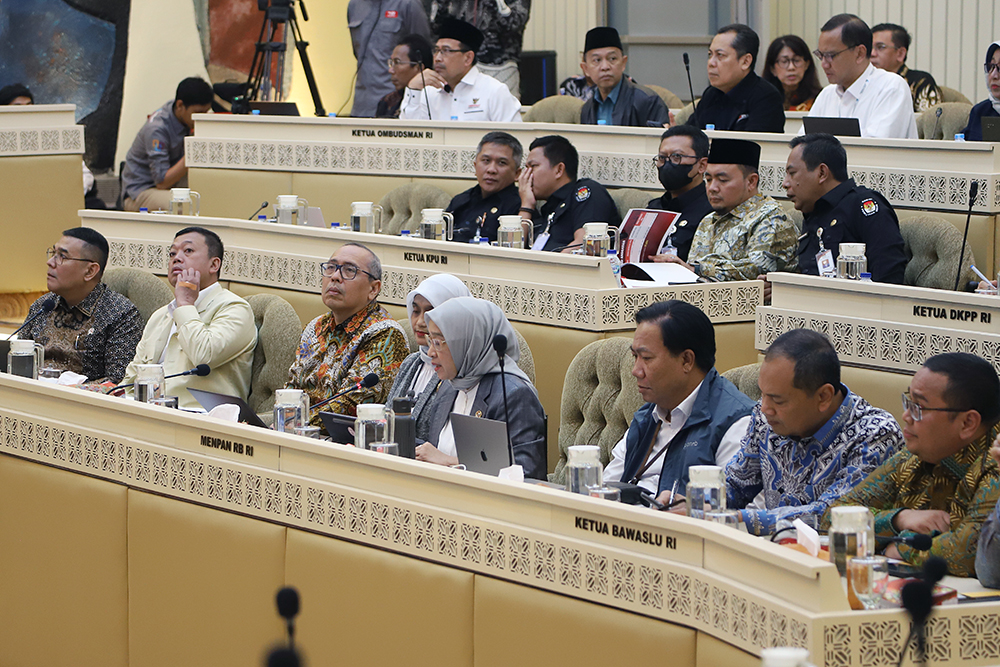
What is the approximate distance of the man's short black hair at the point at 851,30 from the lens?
18.3 ft

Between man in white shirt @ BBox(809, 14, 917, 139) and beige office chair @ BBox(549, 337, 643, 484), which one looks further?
man in white shirt @ BBox(809, 14, 917, 139)

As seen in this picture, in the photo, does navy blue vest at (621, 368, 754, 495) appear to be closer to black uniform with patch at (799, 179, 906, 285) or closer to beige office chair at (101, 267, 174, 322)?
black uniform with patch at (799, 179, 906, 285)

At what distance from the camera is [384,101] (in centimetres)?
796

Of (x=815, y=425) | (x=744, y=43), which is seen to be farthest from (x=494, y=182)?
(x=815, y=425)

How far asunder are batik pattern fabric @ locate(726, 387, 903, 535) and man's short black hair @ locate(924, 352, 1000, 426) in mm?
307

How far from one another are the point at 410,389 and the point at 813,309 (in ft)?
3.84

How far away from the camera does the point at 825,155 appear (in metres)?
4.58

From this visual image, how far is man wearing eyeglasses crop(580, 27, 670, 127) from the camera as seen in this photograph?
6414mm

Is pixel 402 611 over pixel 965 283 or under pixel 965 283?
under

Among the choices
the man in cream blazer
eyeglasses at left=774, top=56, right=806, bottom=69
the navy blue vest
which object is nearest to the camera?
the navy blue vest

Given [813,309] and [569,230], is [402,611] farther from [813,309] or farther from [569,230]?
[569,230]

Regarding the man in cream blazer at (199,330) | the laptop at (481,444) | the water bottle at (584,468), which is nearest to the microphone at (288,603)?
the water bottle at (584,468)

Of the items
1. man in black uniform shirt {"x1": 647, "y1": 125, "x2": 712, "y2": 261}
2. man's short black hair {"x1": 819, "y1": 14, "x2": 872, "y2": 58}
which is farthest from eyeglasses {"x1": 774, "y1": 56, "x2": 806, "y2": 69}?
man in black uniform shirt {"x1": 647, "y1": 125, "x2": 712, "y2": 261}

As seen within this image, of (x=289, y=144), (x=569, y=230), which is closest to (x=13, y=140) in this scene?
(x=289, y=144)
